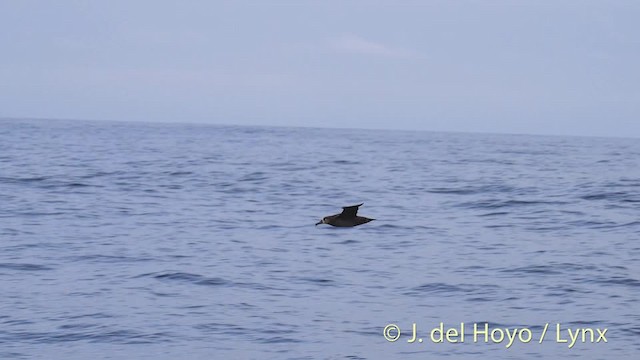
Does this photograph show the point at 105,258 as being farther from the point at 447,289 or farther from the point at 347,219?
the point at 347,219

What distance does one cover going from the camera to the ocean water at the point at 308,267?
539 inches

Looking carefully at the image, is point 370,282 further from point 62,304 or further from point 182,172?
point 182,172

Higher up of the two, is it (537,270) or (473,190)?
(473,190)

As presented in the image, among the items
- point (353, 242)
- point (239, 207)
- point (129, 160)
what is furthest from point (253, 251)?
point (129, 160)

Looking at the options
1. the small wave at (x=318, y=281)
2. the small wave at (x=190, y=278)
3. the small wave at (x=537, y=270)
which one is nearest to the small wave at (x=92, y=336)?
the small wave at (x=190, y=278)

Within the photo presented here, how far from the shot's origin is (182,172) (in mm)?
39125

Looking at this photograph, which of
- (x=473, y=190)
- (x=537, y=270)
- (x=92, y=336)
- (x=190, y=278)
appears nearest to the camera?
(x=92, y=336)

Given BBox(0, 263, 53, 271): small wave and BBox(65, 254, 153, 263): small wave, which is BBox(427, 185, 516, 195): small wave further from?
BBox(0, 263, 53, 271): small wave

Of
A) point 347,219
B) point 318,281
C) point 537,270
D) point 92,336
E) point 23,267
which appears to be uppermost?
point 347,219

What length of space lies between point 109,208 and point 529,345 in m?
16.1

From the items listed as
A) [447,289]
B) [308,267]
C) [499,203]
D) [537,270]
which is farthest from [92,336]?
[499,203]

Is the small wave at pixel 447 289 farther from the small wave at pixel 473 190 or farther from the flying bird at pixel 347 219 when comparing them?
the small wave at pixel 473 190

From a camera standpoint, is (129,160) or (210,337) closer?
(210,337)

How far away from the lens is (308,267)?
18438 millimetres
